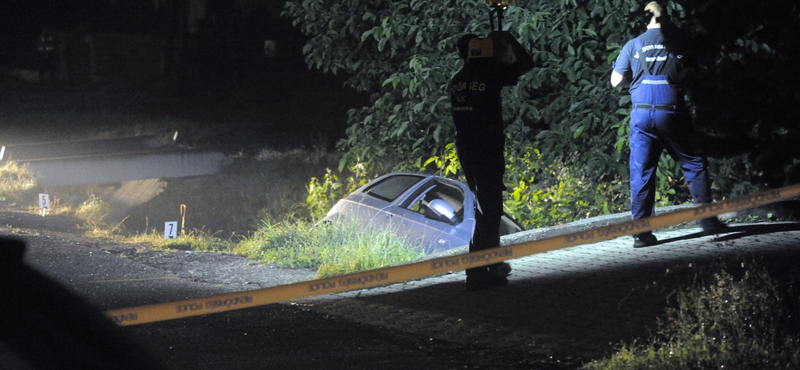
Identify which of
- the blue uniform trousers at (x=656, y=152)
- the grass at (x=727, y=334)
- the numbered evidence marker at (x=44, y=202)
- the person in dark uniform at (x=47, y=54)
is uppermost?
the person in dark uniform at (x=47, y=54)

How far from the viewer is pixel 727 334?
405 cm

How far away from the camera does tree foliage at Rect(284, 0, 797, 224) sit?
28.8ft

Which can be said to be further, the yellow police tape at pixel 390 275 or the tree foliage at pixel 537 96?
the tree foliage at pixel 537 96

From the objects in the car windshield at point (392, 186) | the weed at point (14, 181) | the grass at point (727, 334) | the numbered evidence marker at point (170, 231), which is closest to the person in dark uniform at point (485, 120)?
the grass at point (727, 334)

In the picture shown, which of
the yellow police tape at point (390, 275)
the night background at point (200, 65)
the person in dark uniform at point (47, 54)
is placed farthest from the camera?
the person in dark uniform at point (47, 54)

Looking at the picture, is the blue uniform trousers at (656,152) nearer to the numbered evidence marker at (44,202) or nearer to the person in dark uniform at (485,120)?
the person in dark uniform at (485,120)

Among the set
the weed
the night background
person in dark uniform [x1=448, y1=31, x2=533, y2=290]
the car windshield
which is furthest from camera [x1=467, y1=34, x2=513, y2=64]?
the night background

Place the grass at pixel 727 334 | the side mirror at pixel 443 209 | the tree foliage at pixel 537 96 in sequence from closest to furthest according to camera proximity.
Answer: the grass at pixel 727 334
the tree foliage at pixel 537 96
the side mirror at pixel 443 209

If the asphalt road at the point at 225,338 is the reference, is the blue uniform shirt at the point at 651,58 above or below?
above

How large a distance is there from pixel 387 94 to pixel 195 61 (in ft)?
83.0

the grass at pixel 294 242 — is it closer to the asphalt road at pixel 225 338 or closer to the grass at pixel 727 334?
the asphalt road at pixel 225 338

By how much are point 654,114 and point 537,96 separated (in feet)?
15.5

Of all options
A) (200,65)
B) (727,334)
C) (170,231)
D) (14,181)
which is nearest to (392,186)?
(170,231)

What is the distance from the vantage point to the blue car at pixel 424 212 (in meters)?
8.99
